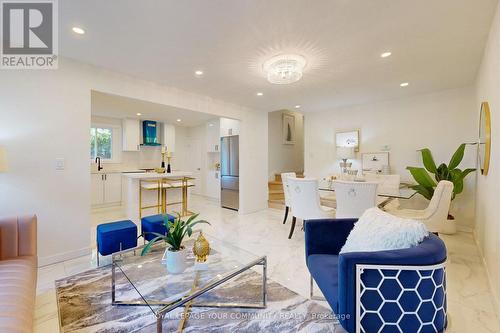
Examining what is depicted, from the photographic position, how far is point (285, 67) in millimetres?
2629

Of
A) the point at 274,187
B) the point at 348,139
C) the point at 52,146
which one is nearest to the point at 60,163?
the point at 52,146

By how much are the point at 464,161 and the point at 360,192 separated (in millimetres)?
2652

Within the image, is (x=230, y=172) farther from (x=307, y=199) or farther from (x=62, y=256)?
(x=62, y=256)

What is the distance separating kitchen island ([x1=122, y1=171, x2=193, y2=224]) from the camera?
13.9 ft

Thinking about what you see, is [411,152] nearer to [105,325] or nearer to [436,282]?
[436,282]

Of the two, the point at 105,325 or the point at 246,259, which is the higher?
the point at 246,259

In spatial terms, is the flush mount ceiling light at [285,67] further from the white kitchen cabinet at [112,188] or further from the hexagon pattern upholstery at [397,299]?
the white kitchen cabinet at [112,188]

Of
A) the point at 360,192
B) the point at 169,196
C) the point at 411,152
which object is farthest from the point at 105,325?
the point at 411,152

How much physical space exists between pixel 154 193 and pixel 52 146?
2.15m

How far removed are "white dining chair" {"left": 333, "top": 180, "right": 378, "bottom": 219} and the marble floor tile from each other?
81cm

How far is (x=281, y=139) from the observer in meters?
6.98

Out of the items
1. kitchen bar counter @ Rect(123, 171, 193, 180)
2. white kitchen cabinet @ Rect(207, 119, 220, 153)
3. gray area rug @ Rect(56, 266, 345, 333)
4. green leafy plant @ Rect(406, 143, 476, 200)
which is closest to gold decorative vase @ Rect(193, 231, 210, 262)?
gray area rug @ Rect(56, 266, 345, 333)

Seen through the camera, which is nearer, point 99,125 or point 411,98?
point 411,98

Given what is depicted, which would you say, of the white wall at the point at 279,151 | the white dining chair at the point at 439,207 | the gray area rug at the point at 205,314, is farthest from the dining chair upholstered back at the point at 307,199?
the white wall at the point at 279,151
